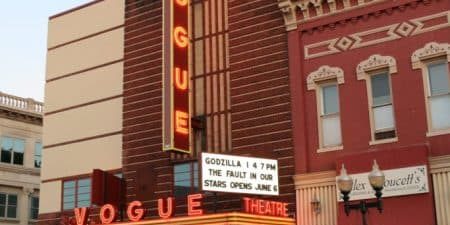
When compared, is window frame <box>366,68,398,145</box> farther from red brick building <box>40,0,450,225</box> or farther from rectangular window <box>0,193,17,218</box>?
rectangular window <box>0,193,17,218</box>

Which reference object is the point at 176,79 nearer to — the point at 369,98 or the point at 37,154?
the point at 369,98

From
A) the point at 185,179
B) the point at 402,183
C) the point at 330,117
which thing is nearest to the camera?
the point at 402,183

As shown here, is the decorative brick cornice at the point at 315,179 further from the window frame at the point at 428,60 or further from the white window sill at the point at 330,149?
the window frame at the point at 428,60

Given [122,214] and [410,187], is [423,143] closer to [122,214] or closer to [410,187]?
[410,187]

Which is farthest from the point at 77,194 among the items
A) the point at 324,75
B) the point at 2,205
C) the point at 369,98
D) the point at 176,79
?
the point at 2,205

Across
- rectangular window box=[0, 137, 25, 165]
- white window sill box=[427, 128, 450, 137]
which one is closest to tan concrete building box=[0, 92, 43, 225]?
rectangular window box=[0, 137, 25, 165]

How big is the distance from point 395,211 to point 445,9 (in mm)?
6589

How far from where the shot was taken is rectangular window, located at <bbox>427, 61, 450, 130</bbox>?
827 inches

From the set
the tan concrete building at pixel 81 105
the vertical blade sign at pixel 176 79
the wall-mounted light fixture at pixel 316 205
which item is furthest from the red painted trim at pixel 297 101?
the tan concrete building at pixel 81 105

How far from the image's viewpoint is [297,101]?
2375 cm

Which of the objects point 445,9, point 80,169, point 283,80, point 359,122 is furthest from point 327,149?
point 80,169

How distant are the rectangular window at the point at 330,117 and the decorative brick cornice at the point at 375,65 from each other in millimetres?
1133

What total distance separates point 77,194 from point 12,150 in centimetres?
2358

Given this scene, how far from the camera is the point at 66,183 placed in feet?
99.2
